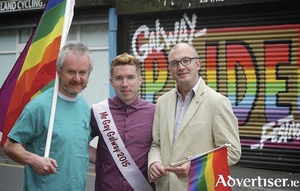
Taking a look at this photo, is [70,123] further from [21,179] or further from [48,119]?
[21,179]

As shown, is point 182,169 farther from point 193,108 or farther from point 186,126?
point 193,108

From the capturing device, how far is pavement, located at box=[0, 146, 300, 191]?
780 cm

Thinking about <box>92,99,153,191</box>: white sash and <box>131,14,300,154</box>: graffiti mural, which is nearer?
<box>92,99,153,191</box>: white sash

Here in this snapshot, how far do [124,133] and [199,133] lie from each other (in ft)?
2.20

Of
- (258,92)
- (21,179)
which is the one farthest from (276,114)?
(21,179)

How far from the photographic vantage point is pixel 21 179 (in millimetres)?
8938

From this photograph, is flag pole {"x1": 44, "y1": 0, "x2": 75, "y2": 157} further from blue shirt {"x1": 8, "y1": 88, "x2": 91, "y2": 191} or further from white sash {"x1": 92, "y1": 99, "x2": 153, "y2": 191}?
white sash {"x1": 92, "y1": 99, "x2": 153, "y2": 191}

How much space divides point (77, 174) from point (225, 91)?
716 centimetres

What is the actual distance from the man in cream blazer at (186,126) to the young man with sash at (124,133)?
172mm

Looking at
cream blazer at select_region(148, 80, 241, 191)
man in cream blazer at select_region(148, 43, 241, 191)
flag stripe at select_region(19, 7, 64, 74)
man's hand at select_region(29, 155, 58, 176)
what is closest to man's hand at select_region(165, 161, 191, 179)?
man in cream blazer at select_region(148, 43, 241, 191)

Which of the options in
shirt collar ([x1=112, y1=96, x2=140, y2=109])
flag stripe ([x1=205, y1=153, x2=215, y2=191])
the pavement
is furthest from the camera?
the pavement

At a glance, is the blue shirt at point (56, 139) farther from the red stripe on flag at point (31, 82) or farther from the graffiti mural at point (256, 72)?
the graffiti mural at point (256, 72)

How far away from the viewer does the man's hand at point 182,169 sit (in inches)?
127

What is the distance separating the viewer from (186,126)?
3.35 m
